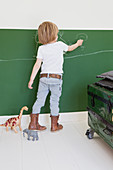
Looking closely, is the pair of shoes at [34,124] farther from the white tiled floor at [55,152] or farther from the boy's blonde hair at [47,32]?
the boy's blonde hair at [47,32]

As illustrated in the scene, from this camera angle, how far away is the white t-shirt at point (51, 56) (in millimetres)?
1983

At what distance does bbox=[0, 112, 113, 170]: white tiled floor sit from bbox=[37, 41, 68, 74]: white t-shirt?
0.65m

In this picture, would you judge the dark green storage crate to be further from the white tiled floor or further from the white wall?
the white wall

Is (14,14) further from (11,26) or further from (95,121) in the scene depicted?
(95,121)

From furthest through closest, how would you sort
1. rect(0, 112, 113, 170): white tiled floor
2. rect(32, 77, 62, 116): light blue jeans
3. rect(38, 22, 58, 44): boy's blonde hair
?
rect(32, 77, 62, 116): light blue jeans → rect(38, 22, 58, 44): boy's blonde hair → rect(0, 112, 113, 170): white tiled floor

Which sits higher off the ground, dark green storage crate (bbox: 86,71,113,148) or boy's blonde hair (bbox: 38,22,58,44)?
boy's blonde hair (bbox: 38,22,58,44)

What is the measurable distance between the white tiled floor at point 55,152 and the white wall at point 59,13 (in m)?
1.14

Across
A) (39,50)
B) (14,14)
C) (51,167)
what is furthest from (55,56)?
(51,167)

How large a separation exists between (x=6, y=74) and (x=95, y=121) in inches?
41.9

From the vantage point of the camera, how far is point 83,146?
5.65 feet

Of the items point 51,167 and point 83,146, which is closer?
point 51,167

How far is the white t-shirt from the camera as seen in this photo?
1.98m

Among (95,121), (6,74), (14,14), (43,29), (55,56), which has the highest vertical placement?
(14,14)

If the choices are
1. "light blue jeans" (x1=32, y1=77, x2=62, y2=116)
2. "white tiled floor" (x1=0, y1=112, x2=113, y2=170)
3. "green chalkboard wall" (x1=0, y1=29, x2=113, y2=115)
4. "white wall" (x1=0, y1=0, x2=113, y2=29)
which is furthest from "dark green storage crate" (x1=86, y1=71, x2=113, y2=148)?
"white wall" (x1=0, y1=0, x2=113, y2=29)
